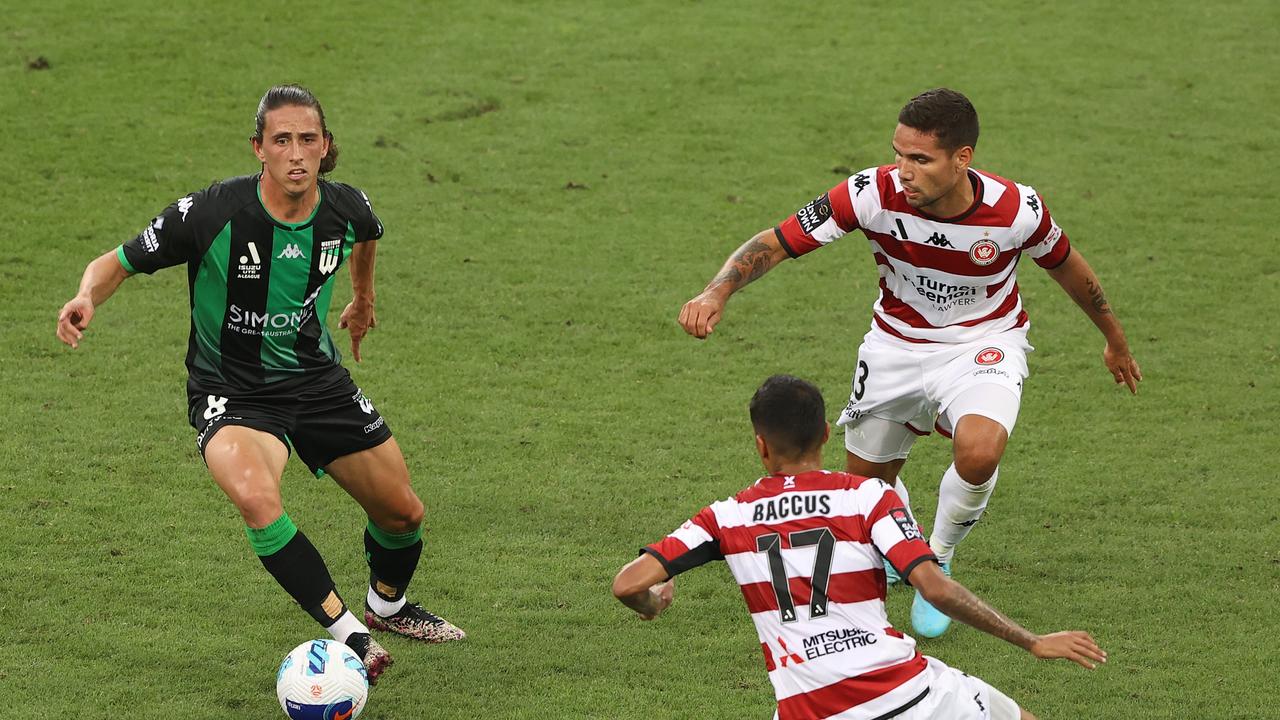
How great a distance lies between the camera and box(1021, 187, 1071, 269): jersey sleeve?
5.64 m

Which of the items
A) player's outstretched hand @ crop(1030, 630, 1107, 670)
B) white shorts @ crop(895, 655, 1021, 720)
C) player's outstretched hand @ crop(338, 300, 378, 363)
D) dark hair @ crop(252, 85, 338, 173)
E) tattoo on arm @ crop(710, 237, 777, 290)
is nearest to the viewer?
player's outstretched hand @ crop(1030, 630, 1107, 670)

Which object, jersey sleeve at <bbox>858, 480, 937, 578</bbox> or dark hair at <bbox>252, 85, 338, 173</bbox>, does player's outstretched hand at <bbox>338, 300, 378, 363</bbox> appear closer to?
dark hair at <bbox>252, 85, 338, 173</bbox>

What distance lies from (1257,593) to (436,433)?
399 cm

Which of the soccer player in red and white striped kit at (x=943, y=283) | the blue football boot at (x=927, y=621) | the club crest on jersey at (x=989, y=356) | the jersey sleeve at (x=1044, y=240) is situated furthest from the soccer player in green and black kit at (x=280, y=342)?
the jersey sleeve at (x=1044, y=240)

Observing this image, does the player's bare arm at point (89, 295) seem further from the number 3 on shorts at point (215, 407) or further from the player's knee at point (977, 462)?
the player's knee at point (977, 462)

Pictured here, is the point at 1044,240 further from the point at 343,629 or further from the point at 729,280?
the point at 343,629

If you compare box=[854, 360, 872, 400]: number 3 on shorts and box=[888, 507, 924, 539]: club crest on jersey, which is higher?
box=[854, 360, 872, 400]: number 3 on shorts

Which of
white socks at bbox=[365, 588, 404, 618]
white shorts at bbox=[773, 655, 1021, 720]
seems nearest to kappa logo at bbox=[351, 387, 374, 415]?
white socks at bbox=[365, 588, 404, 618]

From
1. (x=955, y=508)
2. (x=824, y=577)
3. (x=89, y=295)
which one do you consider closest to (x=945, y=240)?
(x=955, y=508)

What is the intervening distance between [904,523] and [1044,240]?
2142 mm

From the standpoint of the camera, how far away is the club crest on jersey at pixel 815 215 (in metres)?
5.66

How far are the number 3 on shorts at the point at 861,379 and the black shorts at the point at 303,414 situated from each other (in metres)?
1.94

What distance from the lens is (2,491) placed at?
673 cm

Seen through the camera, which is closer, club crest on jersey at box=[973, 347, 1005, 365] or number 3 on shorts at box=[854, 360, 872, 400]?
club crest on jersey at box=[973, 347, 1005, 365]
